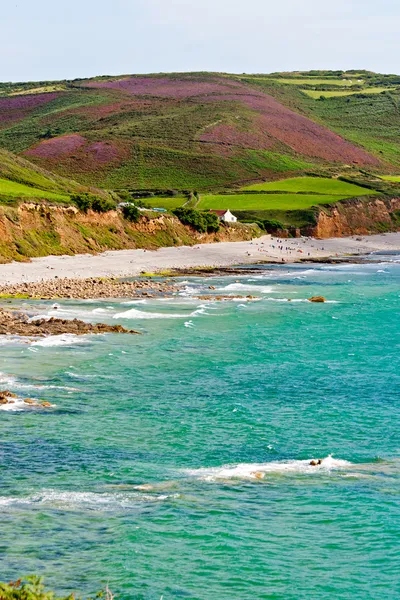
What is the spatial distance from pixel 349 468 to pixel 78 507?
28.1 ft

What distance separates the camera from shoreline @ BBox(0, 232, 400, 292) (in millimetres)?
79062

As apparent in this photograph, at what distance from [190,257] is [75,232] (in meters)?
14.8

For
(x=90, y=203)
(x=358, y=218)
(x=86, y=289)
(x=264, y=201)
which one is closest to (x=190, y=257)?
(x=90, y=203)

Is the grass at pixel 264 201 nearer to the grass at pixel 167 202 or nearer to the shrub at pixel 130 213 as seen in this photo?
the grass at pixel 167 202

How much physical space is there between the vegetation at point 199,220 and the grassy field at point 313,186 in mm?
43785

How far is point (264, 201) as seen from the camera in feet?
505

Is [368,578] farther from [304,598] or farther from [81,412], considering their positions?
[81,412]

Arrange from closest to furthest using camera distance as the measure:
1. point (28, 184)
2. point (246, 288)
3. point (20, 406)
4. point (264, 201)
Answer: point (20, 406) < point (246, 288) < point (28, 184) < point (264, 201)

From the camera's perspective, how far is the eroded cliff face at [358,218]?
144875 mm

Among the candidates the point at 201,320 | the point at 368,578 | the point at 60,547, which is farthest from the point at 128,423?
the point at 201,320

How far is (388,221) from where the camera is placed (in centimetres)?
16325

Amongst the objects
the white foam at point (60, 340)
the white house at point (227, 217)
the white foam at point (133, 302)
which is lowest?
the white foam at point (133, 302)

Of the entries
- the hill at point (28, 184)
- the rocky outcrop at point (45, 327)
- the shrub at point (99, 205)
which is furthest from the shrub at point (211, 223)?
the rocky outcrop at point (45, 327)

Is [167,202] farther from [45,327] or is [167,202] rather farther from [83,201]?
[45,327]
